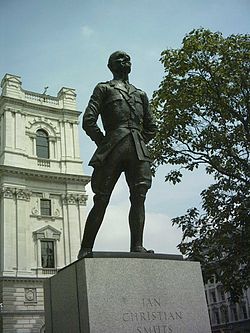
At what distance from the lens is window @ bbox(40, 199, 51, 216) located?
35.8m

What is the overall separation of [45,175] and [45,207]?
2.56m

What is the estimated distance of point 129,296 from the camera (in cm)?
509

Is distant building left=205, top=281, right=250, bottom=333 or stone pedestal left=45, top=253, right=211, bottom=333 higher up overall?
distant building left=205, top=281, right=250, bottom=333

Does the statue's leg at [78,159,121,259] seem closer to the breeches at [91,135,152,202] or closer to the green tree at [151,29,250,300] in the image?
the breeches at [91,135,152,202]

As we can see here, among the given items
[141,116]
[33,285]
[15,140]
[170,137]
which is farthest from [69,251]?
[141,116]

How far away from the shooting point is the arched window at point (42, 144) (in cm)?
3806

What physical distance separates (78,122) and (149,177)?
3537cm

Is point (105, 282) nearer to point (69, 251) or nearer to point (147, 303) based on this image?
point (147, 303)

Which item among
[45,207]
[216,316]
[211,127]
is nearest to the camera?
[211,127]

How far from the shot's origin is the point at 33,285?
32.5m

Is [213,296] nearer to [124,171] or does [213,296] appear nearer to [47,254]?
[47,254]

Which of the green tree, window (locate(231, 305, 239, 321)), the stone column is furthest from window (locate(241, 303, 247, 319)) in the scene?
the green tree

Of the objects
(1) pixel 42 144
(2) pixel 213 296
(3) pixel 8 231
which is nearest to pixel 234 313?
(2) pixel 213 296

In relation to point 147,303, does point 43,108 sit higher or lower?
higher
